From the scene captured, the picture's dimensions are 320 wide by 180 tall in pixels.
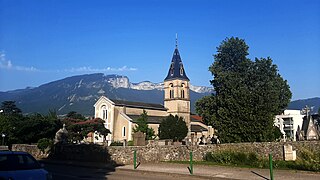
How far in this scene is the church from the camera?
246 feet

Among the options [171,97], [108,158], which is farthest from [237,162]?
[171,97]

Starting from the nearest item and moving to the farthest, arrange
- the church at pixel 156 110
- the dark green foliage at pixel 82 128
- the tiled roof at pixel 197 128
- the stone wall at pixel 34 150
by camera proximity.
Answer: the stone wall at pixel 34 150
the dark green foliage at pixel 82 128
the church at pixel 156 110
the tiled roof at pixel 197 128

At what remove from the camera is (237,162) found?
65.7ft

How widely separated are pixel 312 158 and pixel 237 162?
4896mm

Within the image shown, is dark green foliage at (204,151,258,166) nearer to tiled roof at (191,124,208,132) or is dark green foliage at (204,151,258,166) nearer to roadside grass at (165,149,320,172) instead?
roadside grass at (165,149,320,172)

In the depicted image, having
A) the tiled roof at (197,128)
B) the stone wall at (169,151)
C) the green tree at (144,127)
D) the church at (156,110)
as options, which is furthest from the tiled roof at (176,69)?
the stone wall at (169,151)

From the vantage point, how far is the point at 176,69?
3605 inches

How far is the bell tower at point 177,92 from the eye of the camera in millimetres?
87938

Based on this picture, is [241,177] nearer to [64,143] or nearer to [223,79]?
[64,143]

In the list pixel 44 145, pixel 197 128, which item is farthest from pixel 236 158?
pixel 197 128

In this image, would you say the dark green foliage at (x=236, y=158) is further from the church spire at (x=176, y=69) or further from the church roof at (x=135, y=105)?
the church spire at (x=176, y=69)

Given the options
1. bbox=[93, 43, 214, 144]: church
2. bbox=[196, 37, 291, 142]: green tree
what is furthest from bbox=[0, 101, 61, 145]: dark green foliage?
bbox=[93, 43, 214, 144]: church

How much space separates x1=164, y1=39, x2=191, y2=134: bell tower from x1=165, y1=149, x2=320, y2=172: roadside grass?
64.7 metres

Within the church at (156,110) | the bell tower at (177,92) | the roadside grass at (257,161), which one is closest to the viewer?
the roadside grass at (257,161)
